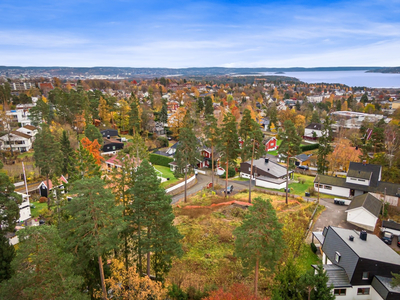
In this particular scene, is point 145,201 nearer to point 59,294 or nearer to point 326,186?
point 59,294

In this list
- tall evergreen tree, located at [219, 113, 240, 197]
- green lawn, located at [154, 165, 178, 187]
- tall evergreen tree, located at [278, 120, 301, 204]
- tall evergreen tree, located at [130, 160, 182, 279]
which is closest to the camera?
tall evergreen tree, located at [130, 160, 182, 279]

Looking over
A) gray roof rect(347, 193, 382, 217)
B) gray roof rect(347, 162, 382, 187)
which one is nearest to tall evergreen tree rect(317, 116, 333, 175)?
gray roof rect(347, 162, 382, 187)

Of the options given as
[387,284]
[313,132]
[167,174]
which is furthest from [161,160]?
Result: [313,132]

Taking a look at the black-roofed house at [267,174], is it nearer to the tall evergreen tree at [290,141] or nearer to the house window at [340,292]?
the tall evergreen tree at [290,141]

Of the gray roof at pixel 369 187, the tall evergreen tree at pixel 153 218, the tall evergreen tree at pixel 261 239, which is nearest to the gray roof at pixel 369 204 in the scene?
the gray roof at pixel 369 187

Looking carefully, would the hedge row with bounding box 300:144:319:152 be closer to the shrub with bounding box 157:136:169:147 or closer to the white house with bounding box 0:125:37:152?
the shrub with bounding box 157:136:169:147

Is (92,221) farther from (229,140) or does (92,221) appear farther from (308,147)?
(308,147)

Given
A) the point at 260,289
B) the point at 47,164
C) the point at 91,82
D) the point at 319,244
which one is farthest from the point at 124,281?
the point at 91,82
